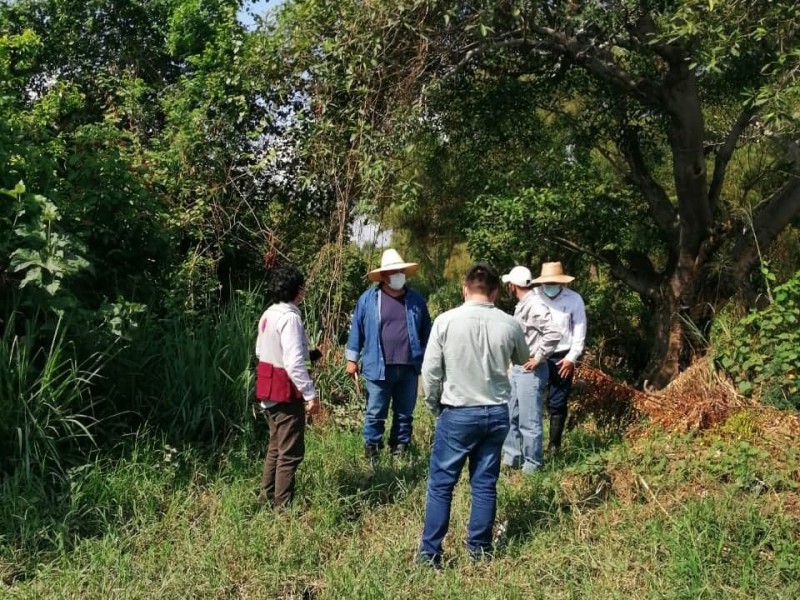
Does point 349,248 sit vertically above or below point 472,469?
above

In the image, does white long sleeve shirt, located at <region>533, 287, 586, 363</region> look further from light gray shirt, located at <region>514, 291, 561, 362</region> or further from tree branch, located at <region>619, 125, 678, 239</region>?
tree branch, located at <region>619, 125, 678, 239</region>

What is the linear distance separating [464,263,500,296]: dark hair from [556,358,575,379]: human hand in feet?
6.29

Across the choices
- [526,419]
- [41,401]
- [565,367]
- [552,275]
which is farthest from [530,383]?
[41,401]

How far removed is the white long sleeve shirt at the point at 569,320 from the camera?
5766mm

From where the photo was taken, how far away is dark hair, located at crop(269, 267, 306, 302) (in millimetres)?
4445

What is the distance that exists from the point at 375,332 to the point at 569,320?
1524 millimetres

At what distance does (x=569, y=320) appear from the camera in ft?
19.2

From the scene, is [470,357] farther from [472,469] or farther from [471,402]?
[472,469]

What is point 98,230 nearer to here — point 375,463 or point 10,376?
point 10,376

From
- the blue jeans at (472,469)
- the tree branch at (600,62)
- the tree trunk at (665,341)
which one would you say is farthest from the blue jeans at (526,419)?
the tree branch at (600,62)

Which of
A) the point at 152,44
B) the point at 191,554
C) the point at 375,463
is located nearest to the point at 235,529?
the point at 191,554

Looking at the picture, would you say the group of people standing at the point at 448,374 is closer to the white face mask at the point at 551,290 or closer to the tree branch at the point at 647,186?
Answer: the white face mask at the point at 551,290

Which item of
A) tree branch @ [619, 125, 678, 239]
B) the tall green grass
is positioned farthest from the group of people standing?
tree branch @ [619, 125, 678, 239]

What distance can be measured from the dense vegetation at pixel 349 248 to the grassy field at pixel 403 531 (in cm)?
2
